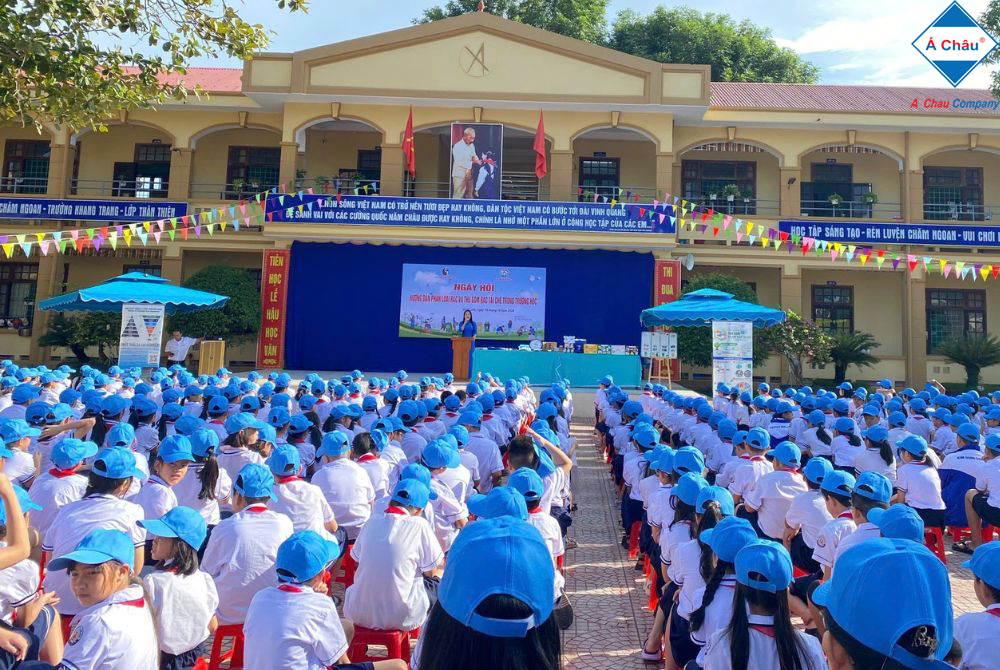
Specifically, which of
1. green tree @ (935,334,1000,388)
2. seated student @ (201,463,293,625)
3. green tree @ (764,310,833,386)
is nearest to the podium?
green tree @ (764,310,833,386)

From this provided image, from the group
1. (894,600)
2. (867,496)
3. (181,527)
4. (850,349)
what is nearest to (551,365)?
(850,349)

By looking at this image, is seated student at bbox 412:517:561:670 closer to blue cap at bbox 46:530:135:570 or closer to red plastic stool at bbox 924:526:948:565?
blue cap at bbox 46:530:135:570

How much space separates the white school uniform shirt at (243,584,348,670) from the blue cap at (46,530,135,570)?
487 mm

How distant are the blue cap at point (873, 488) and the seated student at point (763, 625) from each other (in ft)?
5.62

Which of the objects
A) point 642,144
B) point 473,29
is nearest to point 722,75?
point 642,144

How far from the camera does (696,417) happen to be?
7.87 metres

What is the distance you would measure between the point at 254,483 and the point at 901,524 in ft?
10.4

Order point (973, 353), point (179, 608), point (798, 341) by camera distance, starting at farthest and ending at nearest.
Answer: point (973, 353), point (798, 341), point (179, 608)

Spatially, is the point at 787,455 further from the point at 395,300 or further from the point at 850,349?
the point at 850,349

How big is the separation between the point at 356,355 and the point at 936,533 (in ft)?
48.3

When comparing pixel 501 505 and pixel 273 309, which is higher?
pixel 273 309

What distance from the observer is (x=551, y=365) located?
14.4 metres

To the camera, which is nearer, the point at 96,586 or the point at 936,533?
the point at 96,586

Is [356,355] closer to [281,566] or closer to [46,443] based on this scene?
[46,443]
